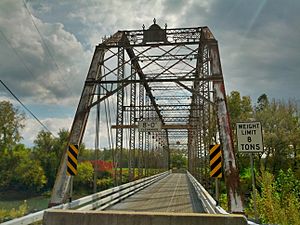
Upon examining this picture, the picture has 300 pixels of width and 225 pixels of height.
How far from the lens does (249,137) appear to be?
831cm

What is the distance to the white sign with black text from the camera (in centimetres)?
819

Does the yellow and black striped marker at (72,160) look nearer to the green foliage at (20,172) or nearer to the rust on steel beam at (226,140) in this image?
the rust on steel beam at (226,140)

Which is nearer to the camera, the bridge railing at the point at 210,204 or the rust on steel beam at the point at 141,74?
the bridge railing at the point at 210,204

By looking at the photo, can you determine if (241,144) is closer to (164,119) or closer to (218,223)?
(218,223)

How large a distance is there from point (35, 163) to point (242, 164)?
34333 mm

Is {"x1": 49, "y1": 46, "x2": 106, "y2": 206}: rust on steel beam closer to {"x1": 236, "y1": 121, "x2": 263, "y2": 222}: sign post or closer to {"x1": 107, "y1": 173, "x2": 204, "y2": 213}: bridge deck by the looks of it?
{"x1": 107, "y1": 173, "x2": 204, "y2": 213}: bridge deck

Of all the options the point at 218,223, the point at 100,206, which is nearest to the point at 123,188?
the point at 100,206

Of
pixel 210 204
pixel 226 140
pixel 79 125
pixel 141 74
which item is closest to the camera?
pixel 210 204

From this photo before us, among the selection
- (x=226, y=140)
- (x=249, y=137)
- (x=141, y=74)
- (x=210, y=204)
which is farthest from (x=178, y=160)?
(x=249, y=137)

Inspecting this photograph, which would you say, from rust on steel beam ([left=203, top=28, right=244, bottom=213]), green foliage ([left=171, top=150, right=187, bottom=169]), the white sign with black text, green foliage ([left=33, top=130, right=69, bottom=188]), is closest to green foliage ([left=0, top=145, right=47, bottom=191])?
green foliage ([left=33, top=130, right=69, bottom=188])

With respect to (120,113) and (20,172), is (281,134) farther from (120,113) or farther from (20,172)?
(20,172)

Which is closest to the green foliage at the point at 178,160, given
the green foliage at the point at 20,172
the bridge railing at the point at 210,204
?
the green foliage at the point at 20,172

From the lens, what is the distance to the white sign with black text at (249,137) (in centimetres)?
819

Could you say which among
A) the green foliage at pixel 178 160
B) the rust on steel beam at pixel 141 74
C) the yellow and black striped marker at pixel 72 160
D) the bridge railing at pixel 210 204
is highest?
the rust on steel beam at pixel 141 74
